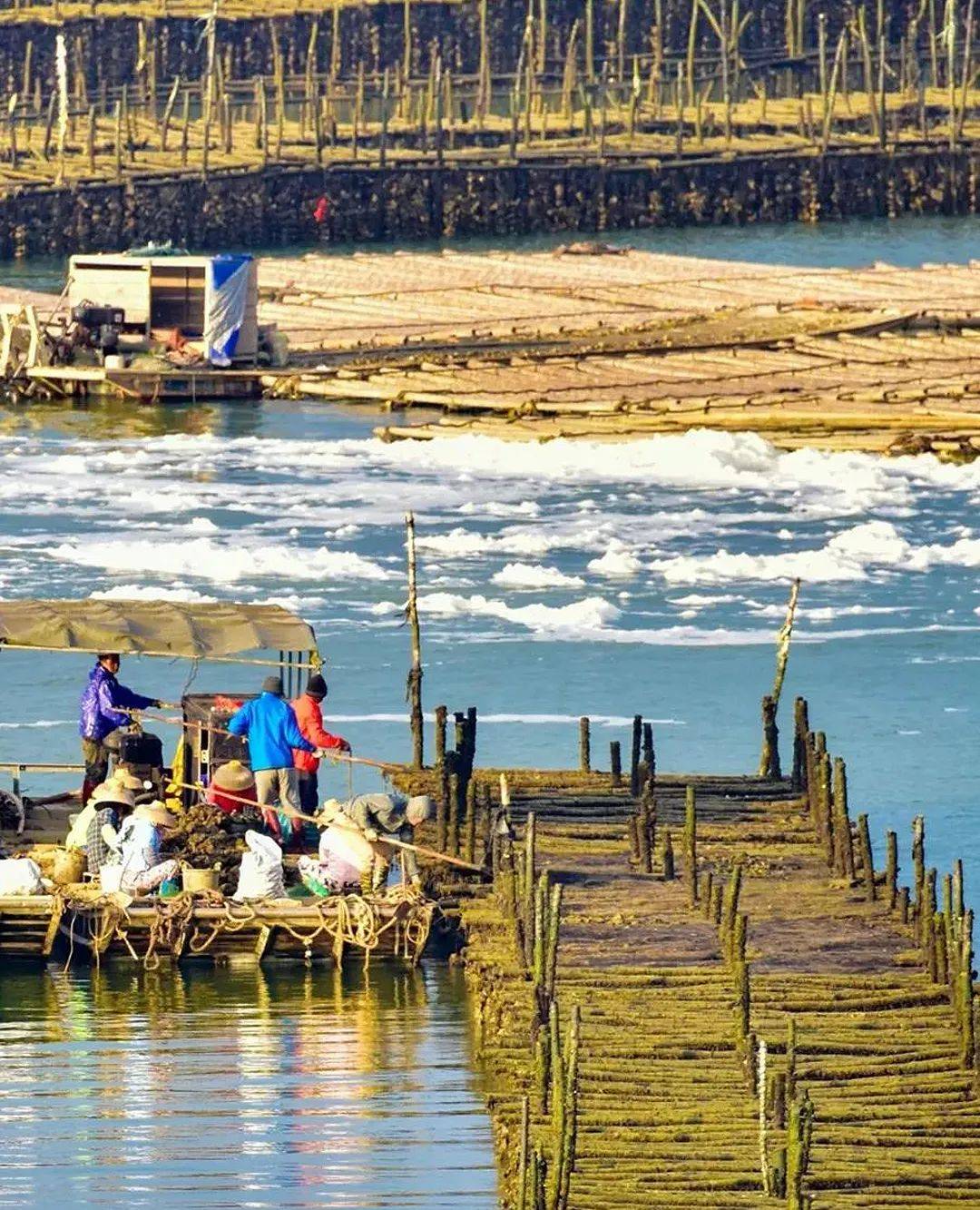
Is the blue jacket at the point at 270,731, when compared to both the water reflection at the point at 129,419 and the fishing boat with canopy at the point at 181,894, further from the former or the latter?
the water reflection at the point at 129,419

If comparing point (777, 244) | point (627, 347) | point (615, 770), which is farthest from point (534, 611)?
point (777, 244)

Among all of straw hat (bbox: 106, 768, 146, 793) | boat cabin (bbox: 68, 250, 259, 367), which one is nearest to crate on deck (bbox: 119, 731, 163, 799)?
straw hat (bbox: 106, 768, 146, 793)

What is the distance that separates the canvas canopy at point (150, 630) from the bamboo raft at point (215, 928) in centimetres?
251

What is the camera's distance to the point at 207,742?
77.0ft

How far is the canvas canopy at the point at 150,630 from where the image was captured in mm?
23172

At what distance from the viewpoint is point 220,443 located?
4941cm

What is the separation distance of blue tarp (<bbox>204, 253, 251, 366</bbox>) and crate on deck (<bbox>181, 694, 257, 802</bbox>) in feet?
95.0

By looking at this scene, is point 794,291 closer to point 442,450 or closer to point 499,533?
point 442,450

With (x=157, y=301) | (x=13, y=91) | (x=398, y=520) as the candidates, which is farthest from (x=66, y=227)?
(x=398, y=520)

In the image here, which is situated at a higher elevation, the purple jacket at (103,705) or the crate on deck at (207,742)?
the purple jacket at (103,705)

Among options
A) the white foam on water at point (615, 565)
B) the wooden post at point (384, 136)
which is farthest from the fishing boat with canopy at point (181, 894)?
Answer: the wooden post at point (384, 136)

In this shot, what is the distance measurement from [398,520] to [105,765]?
63.8 feet

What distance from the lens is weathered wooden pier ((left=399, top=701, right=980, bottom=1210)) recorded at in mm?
16312

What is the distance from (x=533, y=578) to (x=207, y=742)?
1542 centimetres
